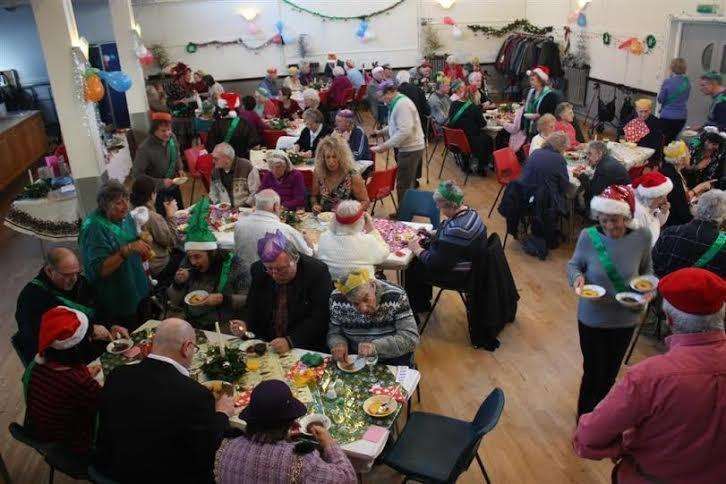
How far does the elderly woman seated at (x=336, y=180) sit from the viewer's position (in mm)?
5430

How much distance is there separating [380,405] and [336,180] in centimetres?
298

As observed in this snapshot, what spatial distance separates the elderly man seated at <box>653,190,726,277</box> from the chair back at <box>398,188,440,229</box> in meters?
1.92

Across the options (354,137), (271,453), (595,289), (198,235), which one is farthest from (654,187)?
(271,453)

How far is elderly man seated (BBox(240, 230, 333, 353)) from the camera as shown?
11.8ft

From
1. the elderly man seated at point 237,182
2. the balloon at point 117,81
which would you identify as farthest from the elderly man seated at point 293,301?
the balloon at point 117,81

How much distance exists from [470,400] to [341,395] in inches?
61.0

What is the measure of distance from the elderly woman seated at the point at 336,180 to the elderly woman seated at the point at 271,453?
3.45m

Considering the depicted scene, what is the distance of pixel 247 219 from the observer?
4.27 meters

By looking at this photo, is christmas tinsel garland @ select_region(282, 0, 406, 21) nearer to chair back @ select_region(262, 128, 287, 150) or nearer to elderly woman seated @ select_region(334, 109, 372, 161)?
chair back @ select_region(262, 128, 287, 150)

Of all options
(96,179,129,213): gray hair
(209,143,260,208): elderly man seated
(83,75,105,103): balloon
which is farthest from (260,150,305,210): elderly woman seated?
(83,75,105,103): balloon

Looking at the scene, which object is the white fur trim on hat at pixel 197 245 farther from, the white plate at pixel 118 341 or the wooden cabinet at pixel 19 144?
the wooden cabinet at pixel 19 144

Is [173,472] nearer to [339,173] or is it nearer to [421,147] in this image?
[339,173]

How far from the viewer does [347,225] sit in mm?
4164

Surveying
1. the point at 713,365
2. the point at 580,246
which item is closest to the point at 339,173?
the point at 580,246
